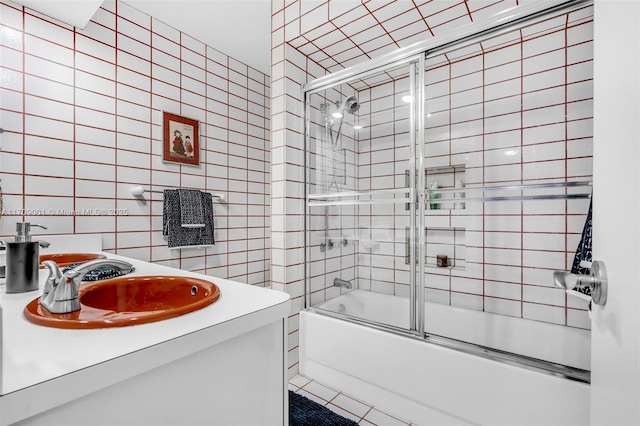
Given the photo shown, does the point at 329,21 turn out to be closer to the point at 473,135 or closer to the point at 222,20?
the point at 222,20

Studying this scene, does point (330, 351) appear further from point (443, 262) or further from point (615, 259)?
point (615, 259)

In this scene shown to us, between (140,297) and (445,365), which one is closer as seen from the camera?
(140,297)

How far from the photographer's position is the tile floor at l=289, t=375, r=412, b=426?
4.80 ft

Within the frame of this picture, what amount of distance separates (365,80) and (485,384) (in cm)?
180

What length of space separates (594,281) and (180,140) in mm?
2166

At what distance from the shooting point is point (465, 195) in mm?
1883

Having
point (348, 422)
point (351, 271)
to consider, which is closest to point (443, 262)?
point (351, 271)

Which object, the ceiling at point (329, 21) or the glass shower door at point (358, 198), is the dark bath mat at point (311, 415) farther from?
the ceiling at point (329, 21)

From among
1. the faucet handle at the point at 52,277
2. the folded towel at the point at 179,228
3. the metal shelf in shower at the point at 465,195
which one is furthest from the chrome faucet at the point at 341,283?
the faucet handle at the point at 52,277

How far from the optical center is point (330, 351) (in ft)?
5.82

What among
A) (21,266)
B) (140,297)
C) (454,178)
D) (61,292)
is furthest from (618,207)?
(454,178)

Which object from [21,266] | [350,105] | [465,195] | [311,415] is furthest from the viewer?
[350,105]

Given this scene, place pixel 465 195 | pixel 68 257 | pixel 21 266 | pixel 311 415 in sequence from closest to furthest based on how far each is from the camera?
pixel 21 266
pixel 68 257
pixel 311 415
pixel 465 195

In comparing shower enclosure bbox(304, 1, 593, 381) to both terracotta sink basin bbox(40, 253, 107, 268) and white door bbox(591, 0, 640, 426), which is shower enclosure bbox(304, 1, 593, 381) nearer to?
white door bbox(591, 0, 640, 426)
